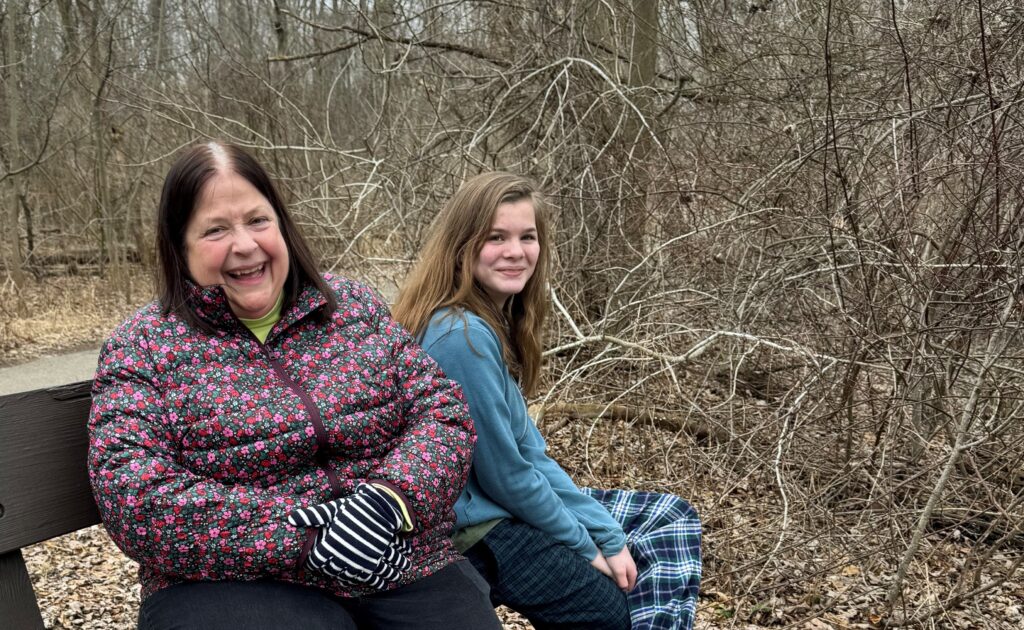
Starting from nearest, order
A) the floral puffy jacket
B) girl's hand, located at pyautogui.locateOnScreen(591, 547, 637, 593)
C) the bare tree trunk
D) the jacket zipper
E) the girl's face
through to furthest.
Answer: the floral puffy jacket, the jacket zipper, girl's hand, located at pyautogui.locateOnScreen(591, 547, 637, 593), the girl's face, the bare tree trunk

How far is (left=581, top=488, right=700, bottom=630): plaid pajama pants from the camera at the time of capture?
221 centimetres

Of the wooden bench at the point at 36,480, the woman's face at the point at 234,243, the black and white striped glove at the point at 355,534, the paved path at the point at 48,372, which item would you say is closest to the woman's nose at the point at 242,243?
the woman's face at the point at 234,243

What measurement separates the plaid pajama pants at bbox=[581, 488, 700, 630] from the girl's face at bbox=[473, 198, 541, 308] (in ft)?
2.23

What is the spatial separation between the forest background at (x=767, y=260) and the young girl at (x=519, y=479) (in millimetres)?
1418

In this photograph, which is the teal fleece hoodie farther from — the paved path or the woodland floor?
the paved path

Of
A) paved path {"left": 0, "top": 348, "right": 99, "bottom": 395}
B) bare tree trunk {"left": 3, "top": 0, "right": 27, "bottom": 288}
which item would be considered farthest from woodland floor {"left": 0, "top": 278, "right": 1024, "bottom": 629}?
bare tree trunk {"left": 3, "top": 0, "right": 27, "bottom": 288}

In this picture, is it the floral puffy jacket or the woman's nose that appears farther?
the woman's nose

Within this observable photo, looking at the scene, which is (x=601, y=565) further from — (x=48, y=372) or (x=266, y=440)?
(x=48, y=372)

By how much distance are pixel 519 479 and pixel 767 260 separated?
322 cm

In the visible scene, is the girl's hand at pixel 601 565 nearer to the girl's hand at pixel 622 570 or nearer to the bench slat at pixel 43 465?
the girl's hand at pixel 622 570

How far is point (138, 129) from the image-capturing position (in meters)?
11.7

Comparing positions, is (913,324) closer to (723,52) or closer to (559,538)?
(559,538)

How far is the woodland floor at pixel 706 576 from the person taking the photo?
11.7ft

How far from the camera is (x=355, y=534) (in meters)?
1.82
